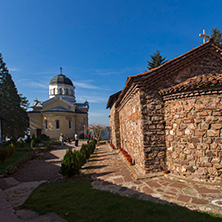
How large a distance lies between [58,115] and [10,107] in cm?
824

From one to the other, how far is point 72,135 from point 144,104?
2633 centimetres

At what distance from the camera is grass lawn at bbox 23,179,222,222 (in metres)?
3.16

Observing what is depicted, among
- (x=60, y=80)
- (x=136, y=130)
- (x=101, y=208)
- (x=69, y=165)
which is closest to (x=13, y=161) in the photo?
(x=69, y=165)

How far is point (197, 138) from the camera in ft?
16.4

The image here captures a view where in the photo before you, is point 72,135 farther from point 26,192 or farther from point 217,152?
point 217,152

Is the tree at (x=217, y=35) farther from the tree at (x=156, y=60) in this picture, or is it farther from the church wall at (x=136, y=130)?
the church wall at (x=136, y=130)

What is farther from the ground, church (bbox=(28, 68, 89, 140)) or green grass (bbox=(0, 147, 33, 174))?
church (bbox=(28, 68, 89, 140))

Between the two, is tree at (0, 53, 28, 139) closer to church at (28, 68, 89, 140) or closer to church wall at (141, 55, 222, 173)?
church at (28, 68, 89, 140)

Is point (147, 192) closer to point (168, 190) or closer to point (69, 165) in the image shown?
point (168, 190)

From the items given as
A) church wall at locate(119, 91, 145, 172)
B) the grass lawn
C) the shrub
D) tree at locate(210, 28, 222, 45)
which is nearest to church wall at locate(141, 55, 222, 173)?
church wall at locate(119, 91, 145, 172)

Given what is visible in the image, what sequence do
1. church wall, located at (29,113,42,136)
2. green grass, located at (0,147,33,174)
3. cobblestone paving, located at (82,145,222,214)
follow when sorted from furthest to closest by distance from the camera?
1. church wall, located at (29,113,42,136)
2. green grass, located at (0,147,33,174)
3. cobblestone paving, located at (82,145,222,214)

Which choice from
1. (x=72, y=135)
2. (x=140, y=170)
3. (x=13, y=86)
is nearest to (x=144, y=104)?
(x=140, y=170)

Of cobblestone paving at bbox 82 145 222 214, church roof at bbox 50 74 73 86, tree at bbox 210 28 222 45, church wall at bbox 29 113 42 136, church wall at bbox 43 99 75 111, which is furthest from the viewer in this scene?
church roof at bbox 50 74 73 86

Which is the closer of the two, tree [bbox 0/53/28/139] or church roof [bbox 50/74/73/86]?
tree [bbox 0/53/28/139]
